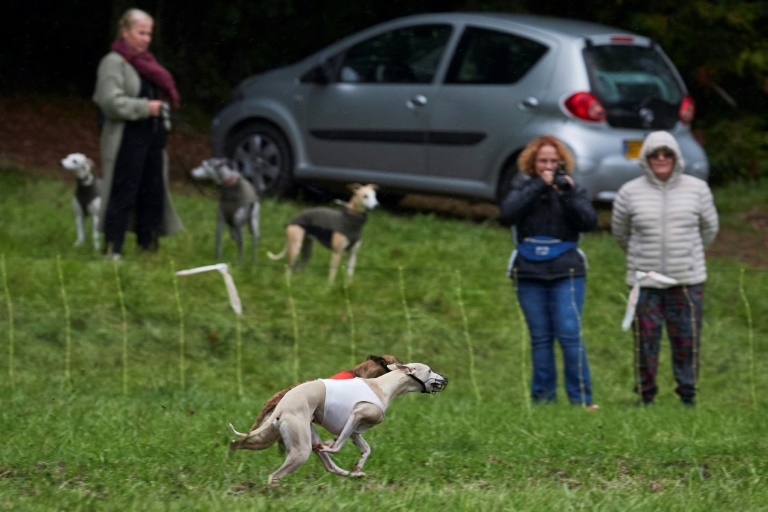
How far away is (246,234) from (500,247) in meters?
2.23

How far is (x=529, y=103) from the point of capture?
13000mm

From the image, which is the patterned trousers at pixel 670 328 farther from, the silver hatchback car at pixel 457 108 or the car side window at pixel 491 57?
the car side window at pixel 491 57

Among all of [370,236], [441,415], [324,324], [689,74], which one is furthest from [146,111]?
[689,74]

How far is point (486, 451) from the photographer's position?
21.1 ft

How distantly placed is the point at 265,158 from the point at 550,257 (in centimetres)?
644

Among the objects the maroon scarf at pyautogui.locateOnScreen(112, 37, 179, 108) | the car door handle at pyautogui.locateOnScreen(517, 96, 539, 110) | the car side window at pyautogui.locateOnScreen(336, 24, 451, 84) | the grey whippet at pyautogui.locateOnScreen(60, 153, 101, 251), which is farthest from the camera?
the car side window at pyautogui.locateOnScreen(336, 24, 451, 84)

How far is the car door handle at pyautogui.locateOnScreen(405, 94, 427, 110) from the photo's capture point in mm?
13531

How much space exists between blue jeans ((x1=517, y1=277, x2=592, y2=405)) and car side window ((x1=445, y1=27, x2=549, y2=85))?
501cm

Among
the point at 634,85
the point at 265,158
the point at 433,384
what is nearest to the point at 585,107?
the point at 634,85

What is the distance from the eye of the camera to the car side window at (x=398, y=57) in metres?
13.8

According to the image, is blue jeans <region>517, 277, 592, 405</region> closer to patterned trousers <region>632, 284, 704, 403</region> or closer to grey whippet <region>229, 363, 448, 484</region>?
→ patterned trousers <region>632, 284, 704, 403</region>

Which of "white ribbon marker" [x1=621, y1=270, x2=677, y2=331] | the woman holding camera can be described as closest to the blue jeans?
the woman holding camera

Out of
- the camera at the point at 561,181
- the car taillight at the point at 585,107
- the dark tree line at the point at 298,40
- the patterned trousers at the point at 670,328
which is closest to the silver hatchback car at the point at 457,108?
the car taillight at the point at 585,107

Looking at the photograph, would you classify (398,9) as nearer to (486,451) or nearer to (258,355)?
(258,355)
